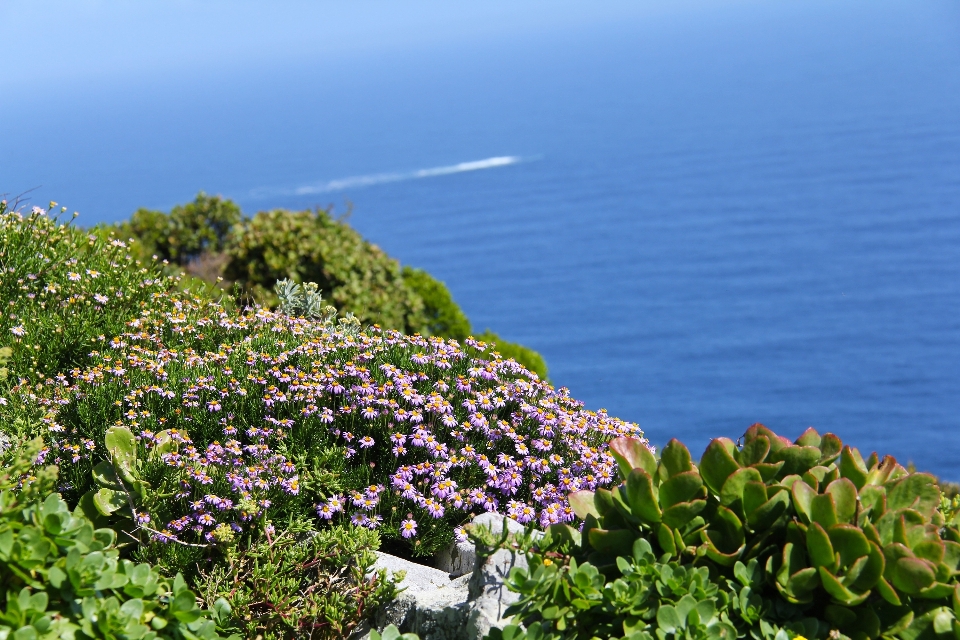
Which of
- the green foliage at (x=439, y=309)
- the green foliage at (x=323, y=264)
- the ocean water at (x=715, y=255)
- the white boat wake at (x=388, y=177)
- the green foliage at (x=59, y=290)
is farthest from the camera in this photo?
the white boat wake at (x=388, y=177)

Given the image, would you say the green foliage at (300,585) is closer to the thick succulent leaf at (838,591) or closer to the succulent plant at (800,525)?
the succulent plant at (800,525)

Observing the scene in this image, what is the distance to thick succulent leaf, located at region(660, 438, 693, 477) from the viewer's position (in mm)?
2654

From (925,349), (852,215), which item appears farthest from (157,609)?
(852,215)

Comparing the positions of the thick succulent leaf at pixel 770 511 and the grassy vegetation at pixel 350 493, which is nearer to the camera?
the grassy vegetation at pixel 350 493

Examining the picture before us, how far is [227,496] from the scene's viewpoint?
3406 millimetres

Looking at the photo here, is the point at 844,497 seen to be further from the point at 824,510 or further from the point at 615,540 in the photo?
the point at 615,540

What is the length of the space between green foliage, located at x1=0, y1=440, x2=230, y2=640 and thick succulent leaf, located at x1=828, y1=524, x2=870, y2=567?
70.4 inches

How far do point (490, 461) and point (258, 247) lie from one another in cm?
903

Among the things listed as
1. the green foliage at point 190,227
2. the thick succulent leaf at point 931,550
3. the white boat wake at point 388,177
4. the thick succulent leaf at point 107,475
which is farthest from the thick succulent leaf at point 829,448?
the white boat wake at point 388,177

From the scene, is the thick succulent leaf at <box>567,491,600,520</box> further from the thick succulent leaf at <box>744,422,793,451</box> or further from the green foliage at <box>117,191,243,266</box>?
the green foliage at <box>117,191,243,266</box>

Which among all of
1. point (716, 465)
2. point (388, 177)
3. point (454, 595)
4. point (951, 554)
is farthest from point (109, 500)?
point (388, 177)

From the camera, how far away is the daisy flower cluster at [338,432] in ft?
11.4

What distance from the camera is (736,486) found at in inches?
102

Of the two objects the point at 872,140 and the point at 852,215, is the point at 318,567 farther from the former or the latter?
the point at 872,140
